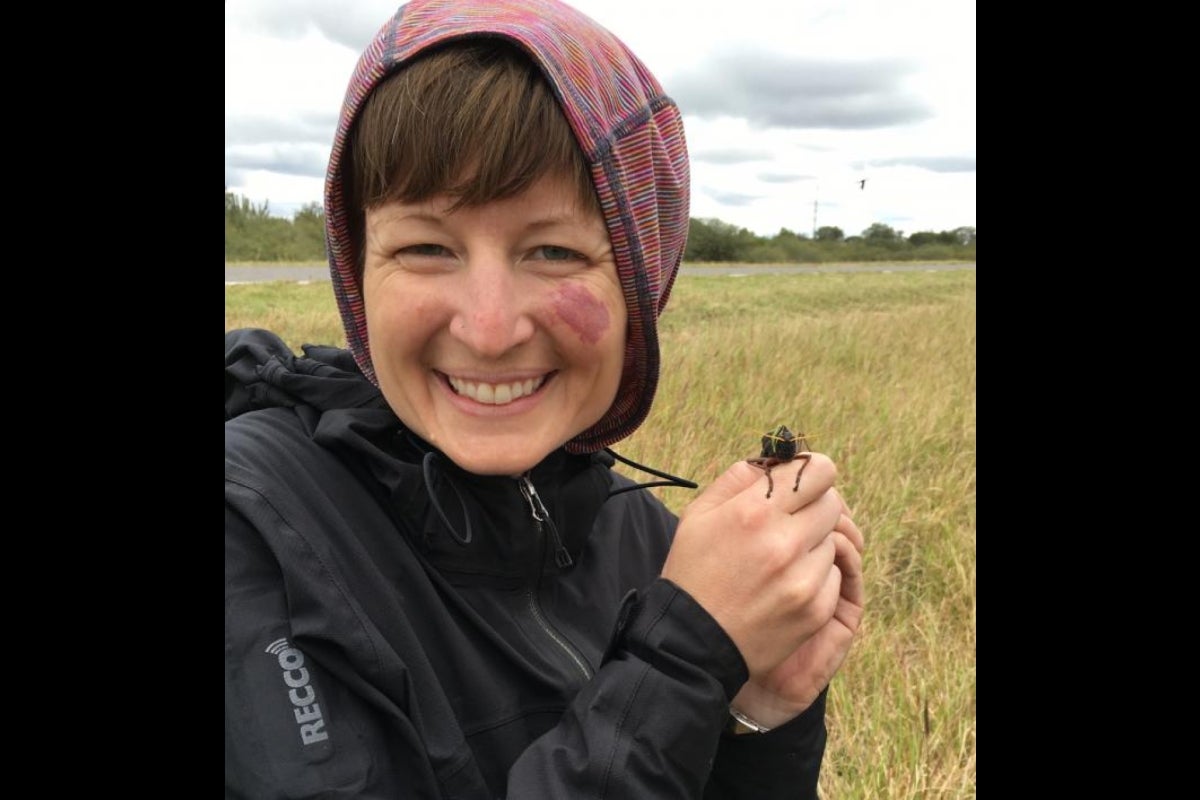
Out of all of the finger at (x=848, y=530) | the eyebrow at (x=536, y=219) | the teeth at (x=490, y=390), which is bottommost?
the finger at (x=848, y=530)

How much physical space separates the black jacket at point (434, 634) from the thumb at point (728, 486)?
159 mm

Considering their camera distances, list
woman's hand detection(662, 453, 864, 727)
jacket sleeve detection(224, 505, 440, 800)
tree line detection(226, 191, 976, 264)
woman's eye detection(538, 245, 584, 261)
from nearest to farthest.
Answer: jacket sleeve detection(224, 505, 440, 800) < woman's hand detection(662, 453, 864, 727) < woman's eye detection(538, 245, 584, 261) < tree line detection(226, 191, 976, 264)

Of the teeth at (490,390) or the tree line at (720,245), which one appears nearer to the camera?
the teeth at (490,390)

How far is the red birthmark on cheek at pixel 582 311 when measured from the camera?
130 cm

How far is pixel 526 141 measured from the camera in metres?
1.23

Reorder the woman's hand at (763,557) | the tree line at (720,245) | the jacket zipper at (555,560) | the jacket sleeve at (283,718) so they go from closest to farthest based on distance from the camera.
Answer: the jacket sleeve at (283,718) < the woman's hand at (763,557) < the jacket zipper at (555,560) < the tree line at (720,245)

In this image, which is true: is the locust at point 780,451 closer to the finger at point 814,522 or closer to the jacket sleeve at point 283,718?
the finger at point 814,522

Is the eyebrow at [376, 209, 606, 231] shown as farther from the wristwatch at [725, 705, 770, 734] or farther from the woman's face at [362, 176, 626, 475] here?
the wristwatch at [725, 705, 770, 734]

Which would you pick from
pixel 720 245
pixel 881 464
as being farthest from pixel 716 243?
pixel 881 464

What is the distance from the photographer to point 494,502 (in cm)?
138

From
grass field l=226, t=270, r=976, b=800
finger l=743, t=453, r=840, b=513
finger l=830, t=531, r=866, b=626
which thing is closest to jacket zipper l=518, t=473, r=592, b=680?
finger l=743, t=453, r=840, b=513

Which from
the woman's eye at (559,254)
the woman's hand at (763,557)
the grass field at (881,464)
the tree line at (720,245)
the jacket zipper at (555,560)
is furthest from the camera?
the tree line at (720,245)

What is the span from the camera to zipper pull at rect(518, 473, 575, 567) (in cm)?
143

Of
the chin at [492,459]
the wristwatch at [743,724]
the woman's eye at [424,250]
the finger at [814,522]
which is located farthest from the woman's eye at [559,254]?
the wristwatch at [743,724]
